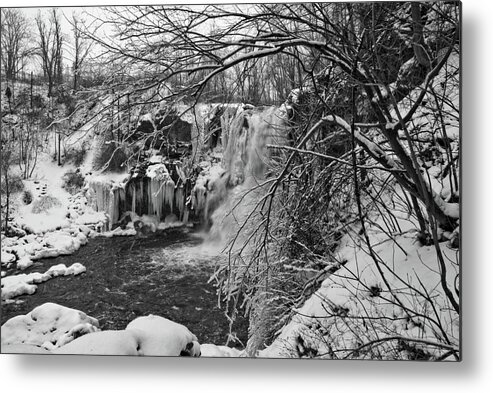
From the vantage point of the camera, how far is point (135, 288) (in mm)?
2441

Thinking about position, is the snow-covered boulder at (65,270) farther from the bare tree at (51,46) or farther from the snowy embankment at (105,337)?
the bare tree at (51,46)

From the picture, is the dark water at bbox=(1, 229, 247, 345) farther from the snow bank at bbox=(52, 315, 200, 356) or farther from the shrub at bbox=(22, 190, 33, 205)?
the shrub at bbox=(22, 190, 33, 205)

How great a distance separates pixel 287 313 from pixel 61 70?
1632mm

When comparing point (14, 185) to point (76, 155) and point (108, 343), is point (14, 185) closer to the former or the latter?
point (76, 155)

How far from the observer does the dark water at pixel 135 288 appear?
7.98ft

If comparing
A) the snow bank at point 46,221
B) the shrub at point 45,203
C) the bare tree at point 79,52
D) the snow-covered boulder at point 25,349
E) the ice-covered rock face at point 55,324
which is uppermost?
the bare tree at point 79,52

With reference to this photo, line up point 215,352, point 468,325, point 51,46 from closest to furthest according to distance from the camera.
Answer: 1. point 468,325
2. point 215,352
3. point 51,46

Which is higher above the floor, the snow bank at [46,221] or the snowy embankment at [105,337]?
the snow bank at [46,221]

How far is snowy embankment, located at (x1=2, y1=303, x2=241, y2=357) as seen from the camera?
94.9 inches

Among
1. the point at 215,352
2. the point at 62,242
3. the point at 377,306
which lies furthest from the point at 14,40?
the point at 377,306

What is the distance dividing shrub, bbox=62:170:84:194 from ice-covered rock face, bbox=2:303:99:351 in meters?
0.56

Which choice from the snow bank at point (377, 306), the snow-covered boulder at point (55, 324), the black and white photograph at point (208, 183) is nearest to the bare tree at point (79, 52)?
the black and white photograph at point (208, 183)

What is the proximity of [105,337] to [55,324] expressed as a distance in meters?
0.25

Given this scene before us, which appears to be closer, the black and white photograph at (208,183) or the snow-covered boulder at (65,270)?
the black and white photograph at (208,183)
